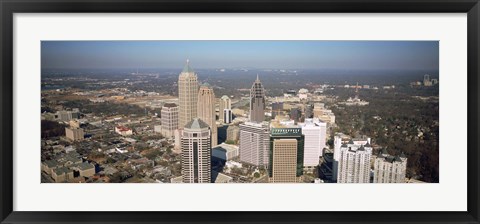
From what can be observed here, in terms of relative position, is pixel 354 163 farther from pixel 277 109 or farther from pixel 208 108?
pixel 208 108

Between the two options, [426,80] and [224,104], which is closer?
[426,80]

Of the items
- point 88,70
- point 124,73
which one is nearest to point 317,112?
point 124,73

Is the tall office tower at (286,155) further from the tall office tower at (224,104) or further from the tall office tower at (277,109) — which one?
the tall office tower at (224,104)

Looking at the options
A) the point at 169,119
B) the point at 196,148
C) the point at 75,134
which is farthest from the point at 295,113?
the point at 75,134

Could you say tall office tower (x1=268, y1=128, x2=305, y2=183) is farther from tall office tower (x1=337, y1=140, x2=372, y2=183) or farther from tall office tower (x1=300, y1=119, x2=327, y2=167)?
tall office tower (x1=337, y1=140, x2=372, y2=183)
